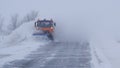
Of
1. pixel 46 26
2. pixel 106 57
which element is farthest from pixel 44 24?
pixel 106 57

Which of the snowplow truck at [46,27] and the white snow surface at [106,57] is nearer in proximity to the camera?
the white snow surface at [106,57]

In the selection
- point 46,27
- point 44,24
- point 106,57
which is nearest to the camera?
point 106,57

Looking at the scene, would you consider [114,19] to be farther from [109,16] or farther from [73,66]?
[73,66]

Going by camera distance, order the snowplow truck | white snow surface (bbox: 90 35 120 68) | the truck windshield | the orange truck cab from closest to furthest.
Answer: white snow surface (bbox: 90 35 120 68) → the snowplow truck → the orange truck cab → the truck windshield

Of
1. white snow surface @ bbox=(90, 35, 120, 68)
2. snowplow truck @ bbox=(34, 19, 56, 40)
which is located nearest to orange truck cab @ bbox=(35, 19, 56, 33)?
snowplow truck @ bbox=(34, 19, 56, 40)

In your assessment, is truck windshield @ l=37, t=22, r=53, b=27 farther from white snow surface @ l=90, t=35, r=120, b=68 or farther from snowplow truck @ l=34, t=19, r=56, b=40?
white snow surface @ l=90, t=35, r=120, b=68

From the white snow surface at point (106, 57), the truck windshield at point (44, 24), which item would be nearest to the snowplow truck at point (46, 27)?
the truck windshield at point (44, 24)

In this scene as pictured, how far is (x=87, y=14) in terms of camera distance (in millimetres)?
55188

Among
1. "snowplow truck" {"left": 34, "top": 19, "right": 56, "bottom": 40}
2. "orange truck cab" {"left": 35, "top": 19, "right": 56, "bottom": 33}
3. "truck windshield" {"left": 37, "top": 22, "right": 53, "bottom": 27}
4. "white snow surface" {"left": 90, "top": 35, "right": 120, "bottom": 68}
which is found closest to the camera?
"white snow surface" {"left": 90, "top": 35, "right": 120, "bottom": 68}

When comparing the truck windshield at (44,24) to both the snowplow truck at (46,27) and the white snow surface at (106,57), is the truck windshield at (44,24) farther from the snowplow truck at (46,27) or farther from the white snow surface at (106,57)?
the white snow surface at (106,57)

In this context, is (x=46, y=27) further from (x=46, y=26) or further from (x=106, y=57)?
(x=106, y=57)

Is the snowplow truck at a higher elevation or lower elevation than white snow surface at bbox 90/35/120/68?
higher

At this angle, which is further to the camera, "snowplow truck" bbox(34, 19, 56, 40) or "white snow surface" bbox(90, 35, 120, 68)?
"snowplow truck" bbox(34, 19, 56, 40)

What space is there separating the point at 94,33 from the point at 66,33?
5.29 metres
